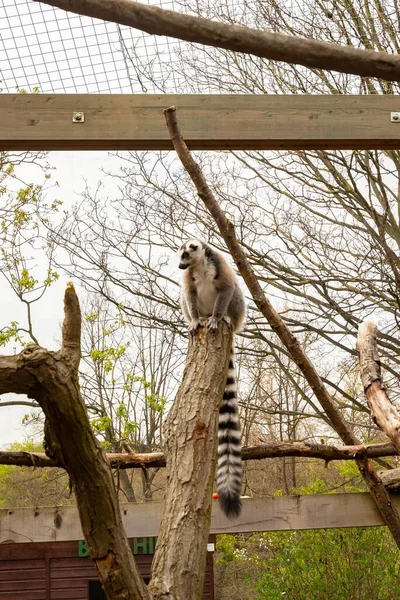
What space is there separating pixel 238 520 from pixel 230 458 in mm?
752

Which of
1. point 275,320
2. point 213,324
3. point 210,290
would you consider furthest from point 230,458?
point 210,290

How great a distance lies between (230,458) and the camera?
10.9ft

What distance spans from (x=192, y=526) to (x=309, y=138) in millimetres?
1625

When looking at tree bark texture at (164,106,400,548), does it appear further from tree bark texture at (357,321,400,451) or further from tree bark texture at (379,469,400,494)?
tree bark texture at (357,321,400,451)

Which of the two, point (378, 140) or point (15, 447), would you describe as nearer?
point (378, 140)

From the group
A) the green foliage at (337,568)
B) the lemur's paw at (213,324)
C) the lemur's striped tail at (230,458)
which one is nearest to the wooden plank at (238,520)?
the lemur's striped tail at (230,458)

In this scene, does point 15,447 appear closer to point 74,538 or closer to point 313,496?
point 74,538

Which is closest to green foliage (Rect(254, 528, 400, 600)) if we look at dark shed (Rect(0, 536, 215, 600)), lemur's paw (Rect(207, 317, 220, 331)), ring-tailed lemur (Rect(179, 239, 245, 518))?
dark shed (Rect(0, 536, 215, 600))

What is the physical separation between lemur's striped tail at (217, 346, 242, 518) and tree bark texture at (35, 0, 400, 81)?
2.59 meters

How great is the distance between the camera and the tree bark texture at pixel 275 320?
3130mm

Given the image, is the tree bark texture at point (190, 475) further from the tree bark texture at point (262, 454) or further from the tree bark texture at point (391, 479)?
the tree bark texture at point (391, 479)

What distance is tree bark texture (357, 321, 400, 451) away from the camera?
3355mm

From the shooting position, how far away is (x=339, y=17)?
218 inches

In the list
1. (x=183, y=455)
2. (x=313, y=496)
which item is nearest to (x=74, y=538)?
(x=313, y=496)
